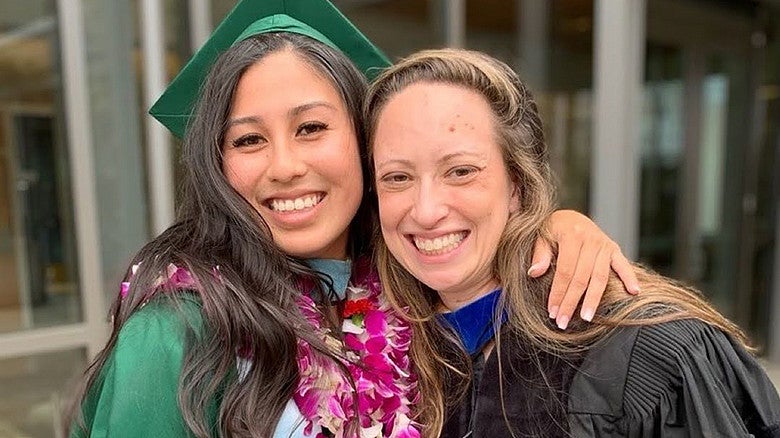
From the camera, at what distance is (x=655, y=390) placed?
1.17 meters

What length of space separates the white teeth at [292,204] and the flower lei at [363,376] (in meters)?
0.20

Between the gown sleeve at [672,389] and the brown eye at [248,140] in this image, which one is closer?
the gown sleeve at [672,389]

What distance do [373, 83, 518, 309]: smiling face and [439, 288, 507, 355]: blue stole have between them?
0.05 metres

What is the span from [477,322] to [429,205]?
11.3 inches

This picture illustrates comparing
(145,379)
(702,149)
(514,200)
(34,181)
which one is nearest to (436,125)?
(514,200)

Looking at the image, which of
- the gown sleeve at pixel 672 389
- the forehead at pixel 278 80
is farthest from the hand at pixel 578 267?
the forehead at pixel 278 80

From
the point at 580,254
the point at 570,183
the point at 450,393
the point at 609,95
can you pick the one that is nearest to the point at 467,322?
the point at 450,393

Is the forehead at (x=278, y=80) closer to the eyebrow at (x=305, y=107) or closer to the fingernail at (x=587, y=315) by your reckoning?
the eyebrow at (x=305, y=107)

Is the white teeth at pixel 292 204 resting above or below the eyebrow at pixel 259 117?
below

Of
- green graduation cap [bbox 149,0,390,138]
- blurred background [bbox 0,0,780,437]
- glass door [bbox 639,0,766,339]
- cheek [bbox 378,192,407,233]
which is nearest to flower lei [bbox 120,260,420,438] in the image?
cheek [bbox 378,192,407,233]

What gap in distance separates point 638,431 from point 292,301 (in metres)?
0.72

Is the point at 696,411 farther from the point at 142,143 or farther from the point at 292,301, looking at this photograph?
the point at 142,143

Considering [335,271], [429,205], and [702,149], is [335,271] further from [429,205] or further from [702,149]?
[702,149]

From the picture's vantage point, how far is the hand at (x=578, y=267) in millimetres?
1312
